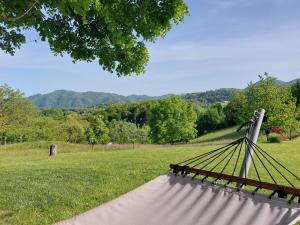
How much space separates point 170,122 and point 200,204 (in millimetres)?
55659

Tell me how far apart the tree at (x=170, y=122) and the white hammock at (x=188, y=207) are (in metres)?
54.1

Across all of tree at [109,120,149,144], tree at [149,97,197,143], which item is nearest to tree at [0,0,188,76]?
tree at [149,97,197,143]

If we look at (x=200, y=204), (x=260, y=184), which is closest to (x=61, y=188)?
(x=200, y=204)

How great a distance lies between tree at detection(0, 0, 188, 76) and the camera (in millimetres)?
6457

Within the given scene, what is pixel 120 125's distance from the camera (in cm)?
8538

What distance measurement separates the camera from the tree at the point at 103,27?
6.46m

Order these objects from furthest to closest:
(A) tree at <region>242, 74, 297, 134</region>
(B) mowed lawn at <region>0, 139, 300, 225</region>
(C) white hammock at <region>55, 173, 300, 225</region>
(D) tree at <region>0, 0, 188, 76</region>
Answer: (A) tree at <region>242, 74, 297, 134</region>
(B) mowed lawn at <region>0, 139, 300, 225</region>
(D) tree at <region>0, 0, 188, 76</region>
(C) white hammock at <region>55, 173, 300, 225</region>

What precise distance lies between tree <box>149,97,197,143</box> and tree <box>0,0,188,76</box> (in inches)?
2003

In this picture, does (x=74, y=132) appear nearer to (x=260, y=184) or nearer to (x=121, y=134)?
(x=121, y=134)

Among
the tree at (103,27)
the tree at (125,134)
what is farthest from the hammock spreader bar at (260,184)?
the tree at (125,134)

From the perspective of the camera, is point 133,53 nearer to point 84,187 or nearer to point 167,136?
point 84,187

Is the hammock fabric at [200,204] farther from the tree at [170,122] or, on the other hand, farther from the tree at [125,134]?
the tree at [125,134]

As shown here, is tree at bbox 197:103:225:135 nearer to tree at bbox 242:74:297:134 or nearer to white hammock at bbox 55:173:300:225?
tree at bbox 242:74:297:134

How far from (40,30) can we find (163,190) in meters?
4.74
